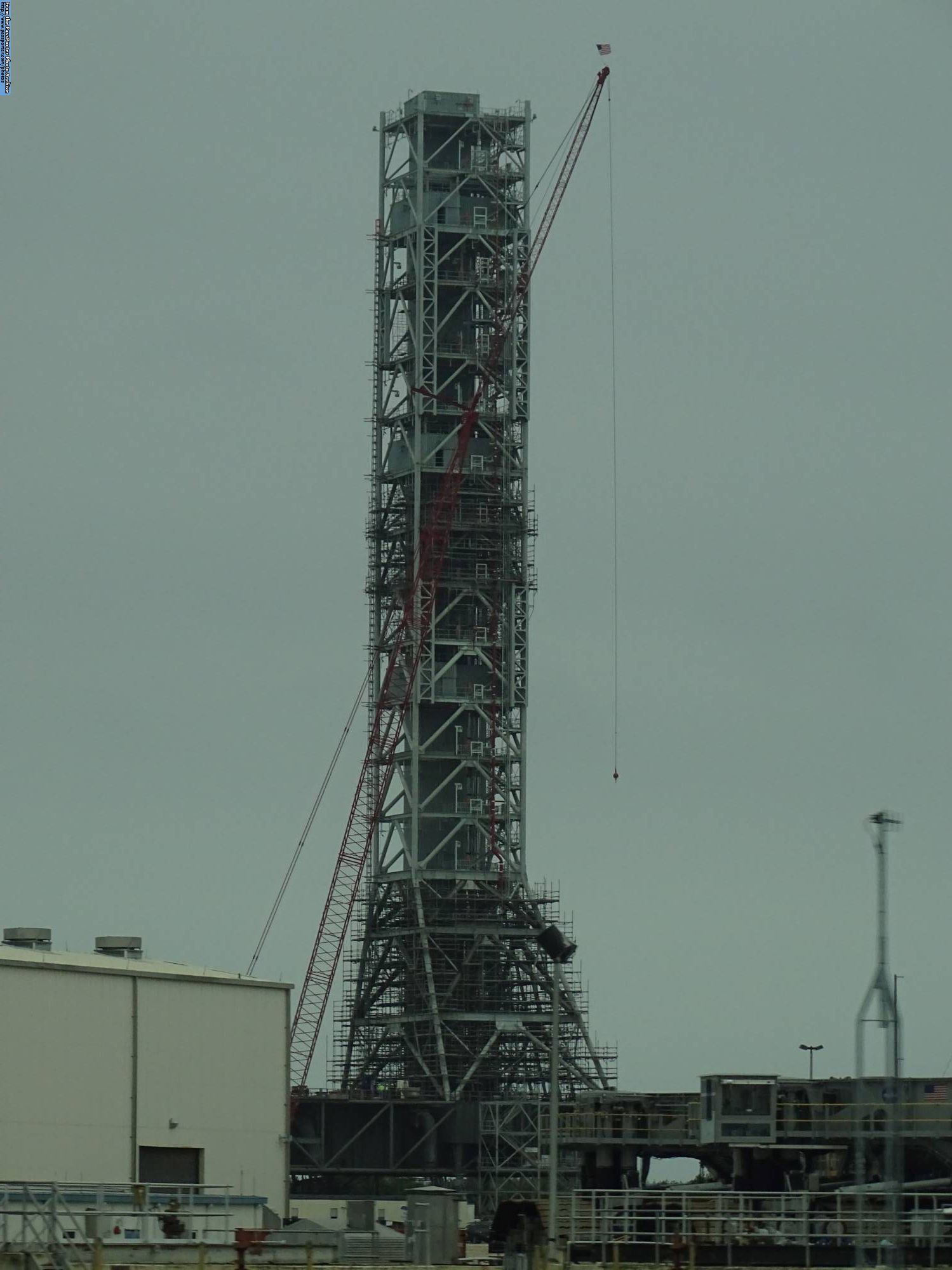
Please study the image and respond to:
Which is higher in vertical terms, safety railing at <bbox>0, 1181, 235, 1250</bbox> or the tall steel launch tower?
the tall steel launch tower

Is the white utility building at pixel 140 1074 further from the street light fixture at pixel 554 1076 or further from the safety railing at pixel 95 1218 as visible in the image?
the street light fixture at pixel 554 1076

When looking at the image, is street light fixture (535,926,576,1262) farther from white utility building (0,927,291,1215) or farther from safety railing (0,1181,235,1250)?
white utility building (0,927,291,1215)

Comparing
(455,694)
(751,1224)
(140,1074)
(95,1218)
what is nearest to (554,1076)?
(751,1224)

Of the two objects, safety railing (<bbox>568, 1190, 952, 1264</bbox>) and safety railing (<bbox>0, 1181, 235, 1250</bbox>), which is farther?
safety railing (<bbox>568, 1190, 952, 1264</bbox>)

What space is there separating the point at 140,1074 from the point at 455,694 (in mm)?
67526

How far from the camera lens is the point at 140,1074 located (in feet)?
335

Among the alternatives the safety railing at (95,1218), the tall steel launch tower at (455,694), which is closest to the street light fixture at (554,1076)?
the safety railing at (95,1218)

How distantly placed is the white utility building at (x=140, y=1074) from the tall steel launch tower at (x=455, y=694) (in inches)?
2232

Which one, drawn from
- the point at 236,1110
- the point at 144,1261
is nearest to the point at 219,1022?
the point at 236,1110

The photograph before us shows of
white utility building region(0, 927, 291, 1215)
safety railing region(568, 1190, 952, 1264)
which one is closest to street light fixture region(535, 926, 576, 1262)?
safety railing region(568, 1190, 952, 1264)

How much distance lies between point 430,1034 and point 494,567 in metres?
26.7

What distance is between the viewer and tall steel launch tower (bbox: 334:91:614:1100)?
545 feet

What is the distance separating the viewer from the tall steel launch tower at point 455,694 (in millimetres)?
166250

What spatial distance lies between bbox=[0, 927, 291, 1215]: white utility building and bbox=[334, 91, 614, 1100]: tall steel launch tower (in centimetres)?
5669
